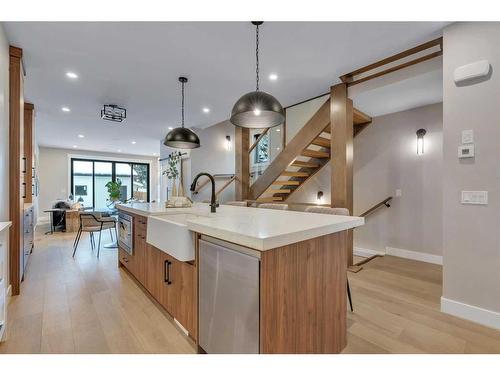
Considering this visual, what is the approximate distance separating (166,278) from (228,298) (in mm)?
881

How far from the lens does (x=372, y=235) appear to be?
441 centimetres

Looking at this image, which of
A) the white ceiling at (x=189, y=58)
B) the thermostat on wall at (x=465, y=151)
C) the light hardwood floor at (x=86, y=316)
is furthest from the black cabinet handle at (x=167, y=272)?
the thermostat on wall at (x=465, y=151)

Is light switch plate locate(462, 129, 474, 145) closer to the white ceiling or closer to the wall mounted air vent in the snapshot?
the white ceiling

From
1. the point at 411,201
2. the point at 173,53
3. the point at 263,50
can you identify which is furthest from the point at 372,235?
the point at 173,53

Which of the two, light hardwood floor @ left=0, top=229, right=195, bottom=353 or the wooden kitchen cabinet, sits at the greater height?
the wooden kitchen cabinet

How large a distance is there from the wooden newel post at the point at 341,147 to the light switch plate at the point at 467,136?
1.32 meters

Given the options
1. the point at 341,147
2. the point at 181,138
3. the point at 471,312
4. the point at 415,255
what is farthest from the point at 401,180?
the point at 181,138

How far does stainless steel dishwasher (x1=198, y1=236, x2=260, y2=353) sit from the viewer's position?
3.95 feet

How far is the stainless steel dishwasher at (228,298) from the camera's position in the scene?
120 cm

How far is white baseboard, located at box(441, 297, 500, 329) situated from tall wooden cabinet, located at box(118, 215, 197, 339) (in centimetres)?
231

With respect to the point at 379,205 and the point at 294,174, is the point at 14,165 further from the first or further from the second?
the point at 379,205

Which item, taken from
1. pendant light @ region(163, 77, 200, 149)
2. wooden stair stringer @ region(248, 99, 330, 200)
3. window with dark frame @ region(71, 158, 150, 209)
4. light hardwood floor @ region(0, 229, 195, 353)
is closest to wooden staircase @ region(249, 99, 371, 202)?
wooden stair stringer @ region(248, 99, 330, 200)

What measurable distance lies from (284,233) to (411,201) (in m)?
3.84
